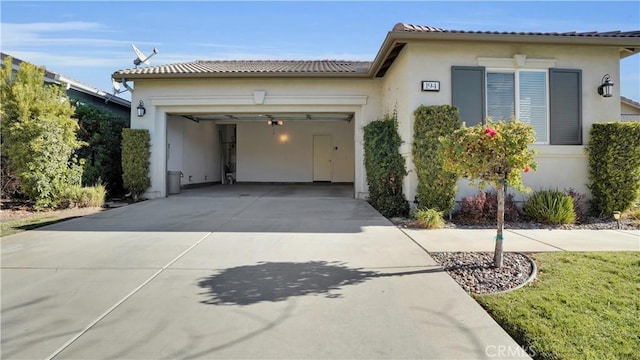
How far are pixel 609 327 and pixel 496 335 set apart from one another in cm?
91

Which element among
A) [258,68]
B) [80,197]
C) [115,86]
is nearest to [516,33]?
[258,68]

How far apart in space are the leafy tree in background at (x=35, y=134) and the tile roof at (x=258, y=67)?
2.44 m

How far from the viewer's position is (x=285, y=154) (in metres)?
18.9

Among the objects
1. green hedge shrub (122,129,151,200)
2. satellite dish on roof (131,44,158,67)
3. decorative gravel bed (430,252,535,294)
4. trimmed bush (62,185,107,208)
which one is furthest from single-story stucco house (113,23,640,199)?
decorative gravel bed (430,252,535,294)

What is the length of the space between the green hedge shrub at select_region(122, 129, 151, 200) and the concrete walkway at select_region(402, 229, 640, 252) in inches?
340

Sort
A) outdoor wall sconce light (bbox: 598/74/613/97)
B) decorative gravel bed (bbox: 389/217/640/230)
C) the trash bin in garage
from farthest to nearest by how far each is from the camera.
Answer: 1. the trash bin in garage
2. outdoor wall sconce light (bbox: 598/74/613/97)
3. decorative gravel bed (bbox: 389/217/640/230)

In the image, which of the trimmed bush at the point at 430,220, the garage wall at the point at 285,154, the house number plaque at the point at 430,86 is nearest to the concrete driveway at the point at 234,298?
the trimmed bush at the point at 430,220

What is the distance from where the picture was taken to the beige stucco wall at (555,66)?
786cm

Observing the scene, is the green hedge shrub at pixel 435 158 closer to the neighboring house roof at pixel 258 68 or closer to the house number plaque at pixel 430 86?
the house number plaque at pixel 430 86

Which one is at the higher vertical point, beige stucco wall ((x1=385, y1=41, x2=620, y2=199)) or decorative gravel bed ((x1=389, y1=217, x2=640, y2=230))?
beige stucco wall ((x1=385, y1=41, x2=620, y2=199))

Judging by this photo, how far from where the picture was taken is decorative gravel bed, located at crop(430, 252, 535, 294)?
11.8 feet

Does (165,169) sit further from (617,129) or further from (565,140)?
(617,129)

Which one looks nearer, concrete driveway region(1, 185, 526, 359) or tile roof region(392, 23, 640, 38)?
concrete driveway region(1, 185, 526, 359)

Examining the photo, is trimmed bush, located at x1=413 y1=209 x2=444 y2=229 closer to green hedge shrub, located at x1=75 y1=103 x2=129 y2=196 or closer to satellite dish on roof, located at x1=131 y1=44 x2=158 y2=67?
green hedge shrub, located at x1=75 y1=103 x2=129 y2=196
